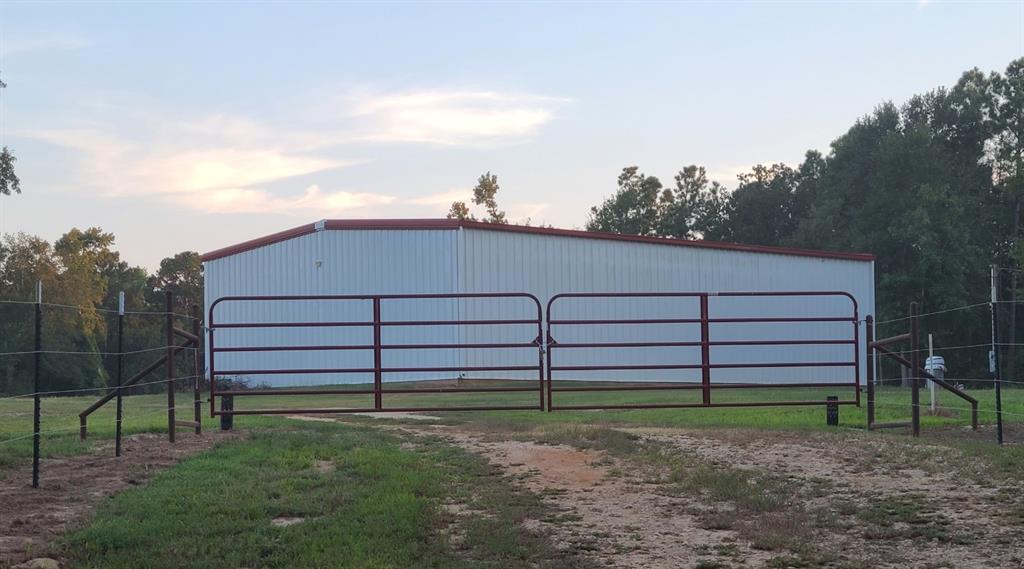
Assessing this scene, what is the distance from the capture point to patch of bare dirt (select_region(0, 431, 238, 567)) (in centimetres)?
681

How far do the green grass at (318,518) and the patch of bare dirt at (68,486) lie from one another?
0.25 meters

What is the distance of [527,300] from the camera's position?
1200 inches

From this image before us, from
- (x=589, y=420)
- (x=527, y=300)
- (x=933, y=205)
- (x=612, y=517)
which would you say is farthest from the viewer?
(x=933, y=205)

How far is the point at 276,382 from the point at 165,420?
19064 millimetres

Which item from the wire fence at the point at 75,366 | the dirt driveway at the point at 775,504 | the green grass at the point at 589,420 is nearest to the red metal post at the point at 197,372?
the wire fence at the point at 75,366

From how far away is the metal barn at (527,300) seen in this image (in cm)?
3145

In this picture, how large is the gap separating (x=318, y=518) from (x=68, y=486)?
304cm

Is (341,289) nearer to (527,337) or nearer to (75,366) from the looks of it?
(527,337)

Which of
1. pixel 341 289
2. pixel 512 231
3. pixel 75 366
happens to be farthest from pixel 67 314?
pixel 512 231

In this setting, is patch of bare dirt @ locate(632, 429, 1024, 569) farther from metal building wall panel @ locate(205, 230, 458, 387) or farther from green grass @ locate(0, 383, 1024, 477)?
metal building wall panel @ locate(205, 230, 458, 387)

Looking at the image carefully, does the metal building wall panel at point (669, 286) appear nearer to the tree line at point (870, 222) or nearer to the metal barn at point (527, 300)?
the metal barn at point (527, 300)

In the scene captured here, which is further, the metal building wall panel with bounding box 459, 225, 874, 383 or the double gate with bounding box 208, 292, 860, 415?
the metal building wall panel with bounding box 459, 225, 874, 383

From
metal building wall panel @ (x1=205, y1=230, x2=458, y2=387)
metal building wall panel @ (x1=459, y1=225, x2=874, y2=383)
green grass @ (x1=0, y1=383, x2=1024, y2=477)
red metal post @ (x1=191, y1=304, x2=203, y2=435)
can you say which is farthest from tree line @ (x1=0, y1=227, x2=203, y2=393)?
red metal post @ (x1=191, y1=304, x2=203, y2=435)

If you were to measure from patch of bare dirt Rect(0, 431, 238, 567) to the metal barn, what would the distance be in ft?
61.6
